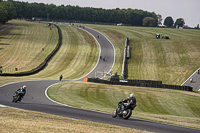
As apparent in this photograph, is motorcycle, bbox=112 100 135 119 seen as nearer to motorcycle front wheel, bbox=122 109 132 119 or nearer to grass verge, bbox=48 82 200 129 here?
motorcycle front wheel, bbox=122 109 132 119

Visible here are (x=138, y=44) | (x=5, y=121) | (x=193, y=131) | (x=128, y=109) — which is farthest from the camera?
(x=138, y=44)

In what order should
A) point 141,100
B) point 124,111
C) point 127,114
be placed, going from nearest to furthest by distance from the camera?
point 127,114 < point 124,111 < point 141,100

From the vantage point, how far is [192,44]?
9194cm

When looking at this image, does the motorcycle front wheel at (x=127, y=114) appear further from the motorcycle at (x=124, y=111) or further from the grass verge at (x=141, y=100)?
the grass verge at (x=141, y=100)

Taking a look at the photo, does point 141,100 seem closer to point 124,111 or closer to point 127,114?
point 124,111

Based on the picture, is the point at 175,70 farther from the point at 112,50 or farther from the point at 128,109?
the point at 128,109

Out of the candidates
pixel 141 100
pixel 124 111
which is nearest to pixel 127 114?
pixel 124 111

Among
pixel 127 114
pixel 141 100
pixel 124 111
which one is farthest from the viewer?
pixel 141 100

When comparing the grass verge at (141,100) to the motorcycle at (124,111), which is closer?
the motorcycle at (124,111)

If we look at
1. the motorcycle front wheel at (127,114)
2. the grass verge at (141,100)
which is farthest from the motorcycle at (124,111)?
the grass verge at (141,100)

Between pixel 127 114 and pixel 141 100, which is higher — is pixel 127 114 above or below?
above

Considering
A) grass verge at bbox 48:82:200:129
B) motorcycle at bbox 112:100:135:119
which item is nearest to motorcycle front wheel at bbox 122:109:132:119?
motorcycle at bbox 112:100:135:119

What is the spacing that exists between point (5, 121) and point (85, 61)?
2620 inches

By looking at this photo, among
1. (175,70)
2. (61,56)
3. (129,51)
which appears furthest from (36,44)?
(175,70)
